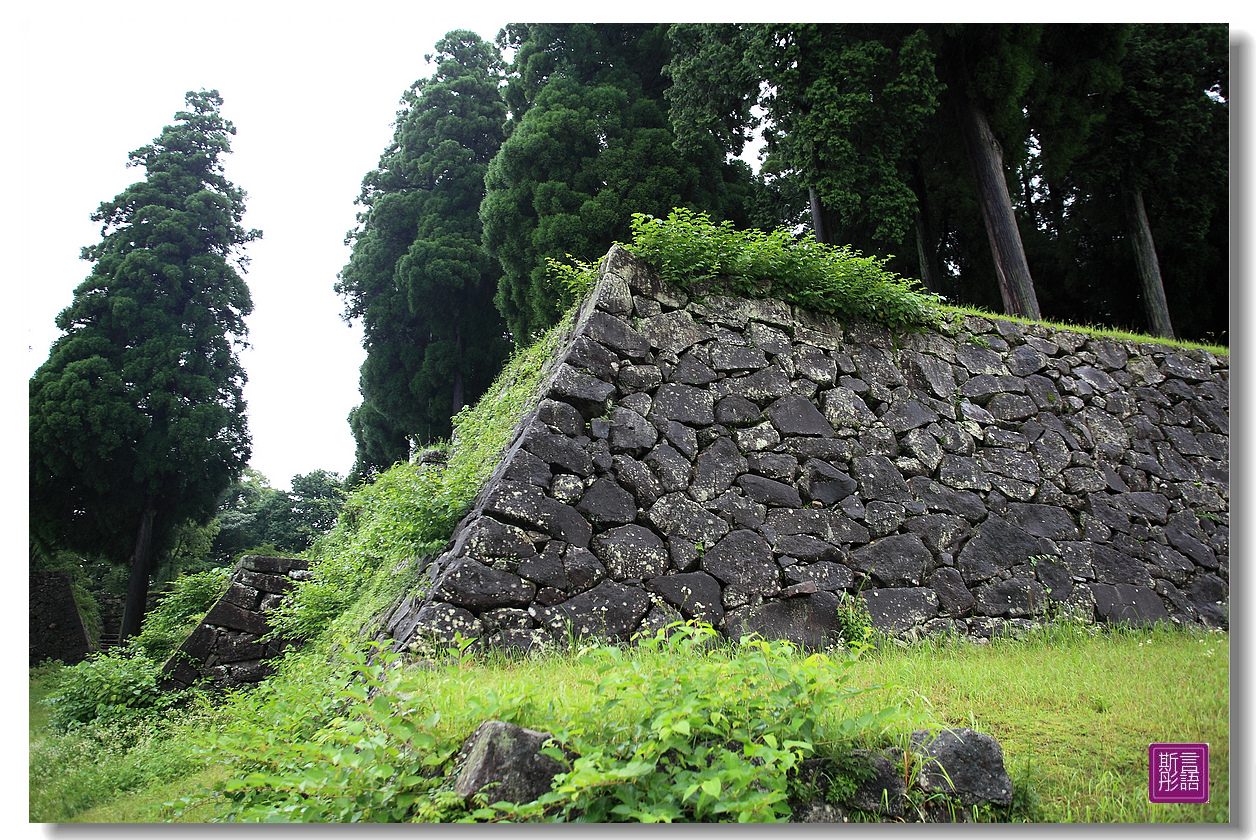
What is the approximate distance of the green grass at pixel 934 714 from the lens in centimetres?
215

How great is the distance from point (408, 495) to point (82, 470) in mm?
3963

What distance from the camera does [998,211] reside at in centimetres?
838

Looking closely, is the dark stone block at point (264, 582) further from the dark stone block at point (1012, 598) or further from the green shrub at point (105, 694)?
the dark stone block at point (1012, 598)

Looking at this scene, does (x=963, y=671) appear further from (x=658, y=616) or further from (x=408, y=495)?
(x=408, y=495)

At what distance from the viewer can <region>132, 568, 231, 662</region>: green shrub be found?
6633mm

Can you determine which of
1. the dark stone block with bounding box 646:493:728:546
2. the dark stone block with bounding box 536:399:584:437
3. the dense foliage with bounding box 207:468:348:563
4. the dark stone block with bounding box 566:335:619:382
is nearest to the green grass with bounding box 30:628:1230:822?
the dark stone block with bounding box 646:493:728:546

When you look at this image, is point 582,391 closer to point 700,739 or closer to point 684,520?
point 684,520

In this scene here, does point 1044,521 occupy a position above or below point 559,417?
below

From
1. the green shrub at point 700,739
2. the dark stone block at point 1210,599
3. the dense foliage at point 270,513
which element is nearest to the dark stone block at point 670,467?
the green shrub at point 700,739

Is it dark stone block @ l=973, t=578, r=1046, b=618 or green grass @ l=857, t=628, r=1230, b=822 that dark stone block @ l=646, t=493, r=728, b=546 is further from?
dark stone block @ l=973, t=578, r=1046, b=618

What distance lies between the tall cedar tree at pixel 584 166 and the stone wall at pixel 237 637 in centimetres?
505

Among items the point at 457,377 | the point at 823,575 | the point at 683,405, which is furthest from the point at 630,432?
the point at 457,377

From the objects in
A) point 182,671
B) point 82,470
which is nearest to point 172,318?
point 82,470

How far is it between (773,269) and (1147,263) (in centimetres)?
752
